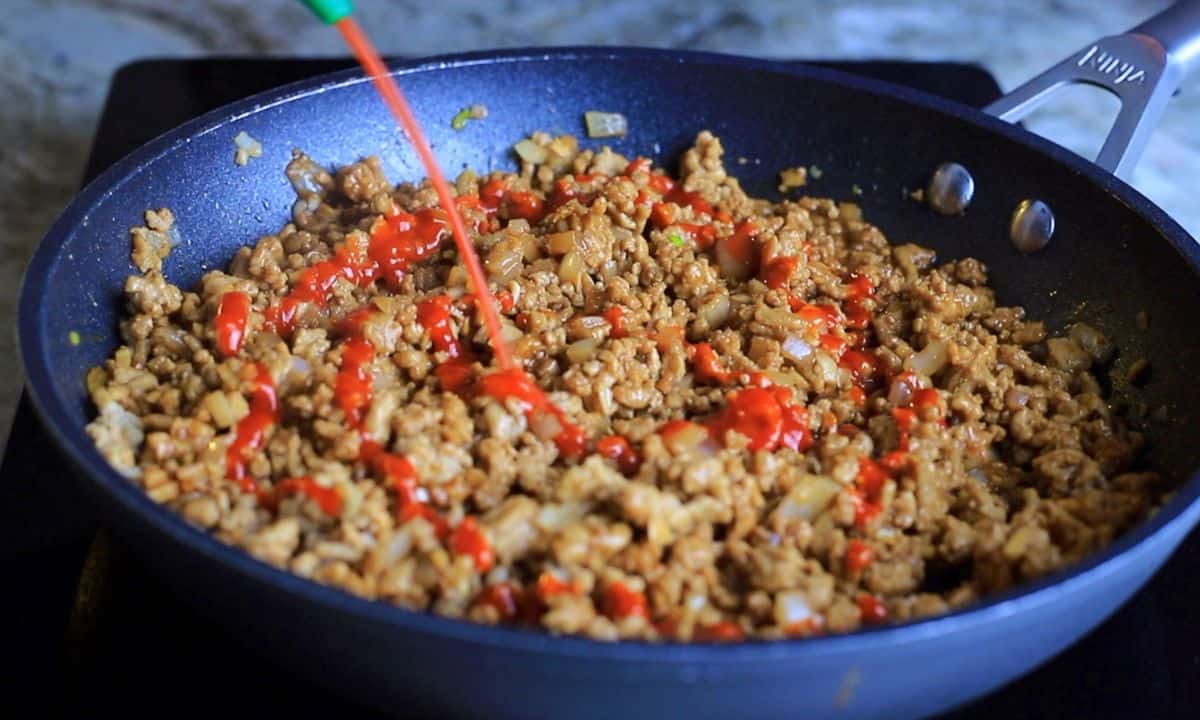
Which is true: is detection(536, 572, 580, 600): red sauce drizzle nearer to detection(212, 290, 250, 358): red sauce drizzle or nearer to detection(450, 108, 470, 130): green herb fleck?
detection(212, 290, 250, 358): red sauce drizzle

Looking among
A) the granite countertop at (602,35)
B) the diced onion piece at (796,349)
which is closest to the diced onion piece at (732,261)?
the diced onion piece at (796,349)

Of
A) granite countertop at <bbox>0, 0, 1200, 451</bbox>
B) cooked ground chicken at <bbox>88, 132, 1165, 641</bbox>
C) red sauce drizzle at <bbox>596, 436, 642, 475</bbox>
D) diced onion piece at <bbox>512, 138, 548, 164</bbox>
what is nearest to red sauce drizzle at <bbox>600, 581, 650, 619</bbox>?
cooked ground chicken at <bbox>88, 132, 1165, 641</bbox>

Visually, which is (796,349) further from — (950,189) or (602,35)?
(602,35)

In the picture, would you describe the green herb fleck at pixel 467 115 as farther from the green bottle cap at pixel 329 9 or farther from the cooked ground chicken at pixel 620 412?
the green bottle cap at pixel 329 9

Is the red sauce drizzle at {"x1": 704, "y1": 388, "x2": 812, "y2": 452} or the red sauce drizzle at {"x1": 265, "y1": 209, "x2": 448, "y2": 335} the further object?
the red sauce drizzle at {"x1": 265, "y1": 209, "x2": 448, "y2": 335}

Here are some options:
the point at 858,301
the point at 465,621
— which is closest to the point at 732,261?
the point at 858,301

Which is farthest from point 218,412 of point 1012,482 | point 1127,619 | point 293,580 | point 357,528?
point 1127,619

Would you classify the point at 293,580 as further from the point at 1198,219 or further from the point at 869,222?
the point at 1198,219
